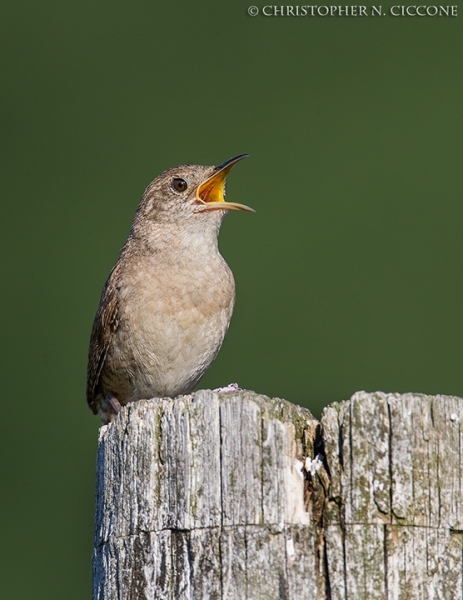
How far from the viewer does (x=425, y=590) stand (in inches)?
93.4

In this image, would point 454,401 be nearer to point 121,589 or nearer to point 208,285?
point 121,589

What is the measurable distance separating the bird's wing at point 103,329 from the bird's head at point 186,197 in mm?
411

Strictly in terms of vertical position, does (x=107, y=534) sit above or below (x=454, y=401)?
below

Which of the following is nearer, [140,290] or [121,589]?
[121,589]

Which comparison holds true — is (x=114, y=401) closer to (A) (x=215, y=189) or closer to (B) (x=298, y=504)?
(A) (x=215, y=189)

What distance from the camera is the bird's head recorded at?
17.9 feet

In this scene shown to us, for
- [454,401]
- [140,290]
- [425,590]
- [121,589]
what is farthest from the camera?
[140,290]

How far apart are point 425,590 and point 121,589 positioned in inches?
35.2

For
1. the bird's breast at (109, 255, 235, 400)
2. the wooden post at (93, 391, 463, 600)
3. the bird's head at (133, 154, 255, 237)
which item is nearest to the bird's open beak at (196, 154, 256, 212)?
the bird's head at (133, 154, 255, 237)

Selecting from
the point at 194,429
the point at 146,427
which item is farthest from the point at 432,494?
the point at 146,427

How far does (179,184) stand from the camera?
18.5 feet

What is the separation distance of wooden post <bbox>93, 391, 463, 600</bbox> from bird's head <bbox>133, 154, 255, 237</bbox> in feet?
9.25

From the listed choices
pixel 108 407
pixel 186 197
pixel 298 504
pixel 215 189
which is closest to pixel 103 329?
pixel 108 407

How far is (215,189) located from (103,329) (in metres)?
Answer: 1.15
